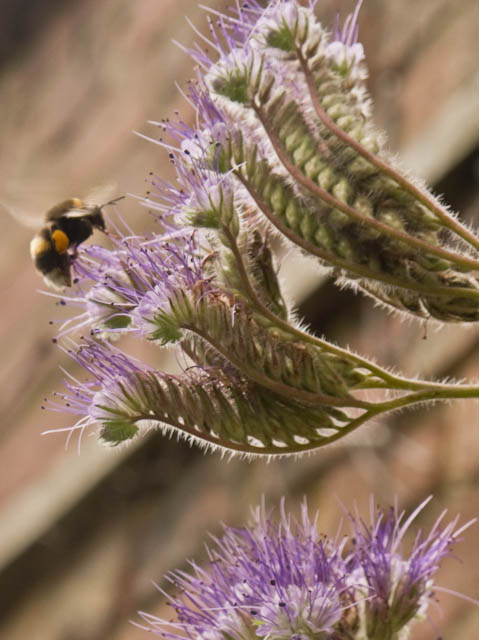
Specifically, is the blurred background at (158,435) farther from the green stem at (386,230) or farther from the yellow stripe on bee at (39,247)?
the green stem at (386,230)

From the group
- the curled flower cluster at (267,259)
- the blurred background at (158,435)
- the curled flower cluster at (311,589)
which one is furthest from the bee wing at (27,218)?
the curled flower cluster at (311,589)

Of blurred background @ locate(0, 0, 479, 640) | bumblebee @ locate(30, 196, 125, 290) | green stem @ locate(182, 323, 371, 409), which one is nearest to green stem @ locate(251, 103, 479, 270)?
green stem @ locate(182, 323, 371, 409)

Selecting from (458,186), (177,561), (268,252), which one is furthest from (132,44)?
(268,252)

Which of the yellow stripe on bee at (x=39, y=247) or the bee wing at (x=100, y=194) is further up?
the bee wing at (x=100, y=194)

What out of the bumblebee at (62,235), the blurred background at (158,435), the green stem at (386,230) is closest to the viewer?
the green stem at (386,230)

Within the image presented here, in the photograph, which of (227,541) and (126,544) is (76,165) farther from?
(227,541)

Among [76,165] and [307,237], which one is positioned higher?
[76,165]

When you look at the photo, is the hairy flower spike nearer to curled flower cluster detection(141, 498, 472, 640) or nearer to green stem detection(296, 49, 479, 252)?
green stem detection(296, 49, 479, 252)
